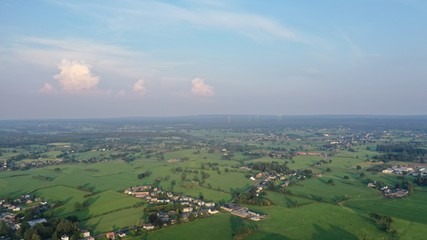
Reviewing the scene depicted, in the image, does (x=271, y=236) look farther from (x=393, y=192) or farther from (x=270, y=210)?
(x=393, y=192)

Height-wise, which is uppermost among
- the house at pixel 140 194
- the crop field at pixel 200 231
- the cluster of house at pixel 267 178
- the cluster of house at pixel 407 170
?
the cluster of house at pixel 407 170

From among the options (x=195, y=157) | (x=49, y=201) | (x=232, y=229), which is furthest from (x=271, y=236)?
(x=195, y=157)

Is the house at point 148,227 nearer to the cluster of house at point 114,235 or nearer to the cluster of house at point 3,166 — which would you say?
the cluster of house at point 114,235

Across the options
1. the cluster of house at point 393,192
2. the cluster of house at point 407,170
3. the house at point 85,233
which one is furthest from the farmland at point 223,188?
the cluster of house at point 407,170

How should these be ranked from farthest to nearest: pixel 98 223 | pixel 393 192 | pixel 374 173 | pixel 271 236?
pixel 374 173 → pixel 393 192 → pixel 98 223 → pixel 271 236

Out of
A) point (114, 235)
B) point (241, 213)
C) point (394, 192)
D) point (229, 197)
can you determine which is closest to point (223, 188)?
point (229, 197)

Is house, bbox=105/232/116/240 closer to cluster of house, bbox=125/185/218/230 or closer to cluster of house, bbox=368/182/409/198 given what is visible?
cluster of house, bbox=125/185/218/230

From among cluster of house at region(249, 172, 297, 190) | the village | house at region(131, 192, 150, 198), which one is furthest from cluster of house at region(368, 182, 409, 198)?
house at region(131, 192, 150, 198)
